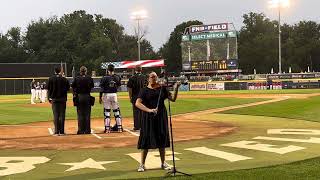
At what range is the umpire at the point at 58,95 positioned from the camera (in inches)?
591

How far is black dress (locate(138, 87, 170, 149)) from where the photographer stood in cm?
893

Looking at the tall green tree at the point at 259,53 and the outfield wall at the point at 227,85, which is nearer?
the outfield wall at the point at 227,85

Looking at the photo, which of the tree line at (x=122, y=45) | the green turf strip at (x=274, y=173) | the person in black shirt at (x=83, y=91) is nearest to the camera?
the green turf strip at (x=274, y=173)

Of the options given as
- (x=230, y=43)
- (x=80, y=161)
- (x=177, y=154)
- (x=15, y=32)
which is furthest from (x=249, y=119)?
(x=15, y=32)

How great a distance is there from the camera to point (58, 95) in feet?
49.3

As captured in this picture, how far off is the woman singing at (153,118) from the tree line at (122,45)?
97.3m

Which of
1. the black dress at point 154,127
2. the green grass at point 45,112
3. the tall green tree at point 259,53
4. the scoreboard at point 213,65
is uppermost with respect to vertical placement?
the tall green tree at point 259,53

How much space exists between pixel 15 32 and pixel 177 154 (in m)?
119

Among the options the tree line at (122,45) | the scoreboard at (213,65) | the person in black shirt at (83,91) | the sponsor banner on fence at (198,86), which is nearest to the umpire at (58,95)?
the person in black shirt at (83,91)

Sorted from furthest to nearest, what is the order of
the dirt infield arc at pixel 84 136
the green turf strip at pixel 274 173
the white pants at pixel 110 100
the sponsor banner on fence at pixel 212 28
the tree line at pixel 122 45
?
1. the tree line at pixel 122 45
2. the sponsor banner on fence at pixel 212 28
3. the white pants at pixel 110 100
4. the dirt infield arc at pixel 84 136
5. the green turf strip at pixel 274 173

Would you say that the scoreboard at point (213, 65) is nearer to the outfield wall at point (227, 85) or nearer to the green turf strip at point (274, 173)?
the outfield wall at point (227, 85)

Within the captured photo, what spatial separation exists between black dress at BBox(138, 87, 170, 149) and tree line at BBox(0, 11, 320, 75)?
9730 centimetres

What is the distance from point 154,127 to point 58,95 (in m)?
6.83

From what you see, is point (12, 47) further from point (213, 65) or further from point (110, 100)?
point (110, 100)
